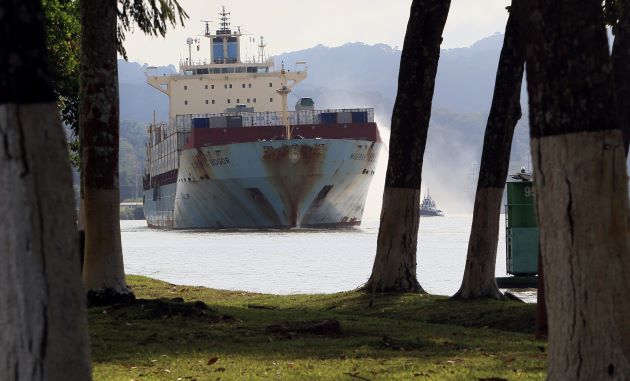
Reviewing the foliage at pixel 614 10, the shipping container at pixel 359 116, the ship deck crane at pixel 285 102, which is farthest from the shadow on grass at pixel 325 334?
the shipping container at pixel 359 116

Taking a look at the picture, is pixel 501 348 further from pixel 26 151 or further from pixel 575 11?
pixel 26 151

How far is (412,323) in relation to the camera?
14812 mm

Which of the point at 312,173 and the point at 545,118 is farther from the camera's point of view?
the point at 312,173

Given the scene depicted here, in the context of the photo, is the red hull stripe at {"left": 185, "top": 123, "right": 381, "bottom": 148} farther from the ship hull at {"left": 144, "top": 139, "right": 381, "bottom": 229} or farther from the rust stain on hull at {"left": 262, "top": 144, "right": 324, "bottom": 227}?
the rust stain on hull at {"left": 262, "top": 144, "right": 324, "bottom": 227}

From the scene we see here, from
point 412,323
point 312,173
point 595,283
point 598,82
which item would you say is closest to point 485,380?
point 595,283

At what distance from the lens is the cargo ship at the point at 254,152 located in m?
77.6

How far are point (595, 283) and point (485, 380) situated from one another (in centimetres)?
263

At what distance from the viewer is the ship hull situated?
252ft

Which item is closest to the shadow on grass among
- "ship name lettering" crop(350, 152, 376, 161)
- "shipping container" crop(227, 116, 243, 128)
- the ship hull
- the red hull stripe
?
the ship hull

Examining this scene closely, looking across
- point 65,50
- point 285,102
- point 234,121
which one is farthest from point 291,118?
point 65,50

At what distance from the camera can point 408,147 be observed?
18266 mm

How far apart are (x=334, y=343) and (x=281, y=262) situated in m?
38.7

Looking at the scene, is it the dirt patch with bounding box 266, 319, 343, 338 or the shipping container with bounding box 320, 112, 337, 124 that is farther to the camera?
the shipping container with bounding box 320, 112, 337, 124

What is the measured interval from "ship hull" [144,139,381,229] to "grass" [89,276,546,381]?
58.6 m
